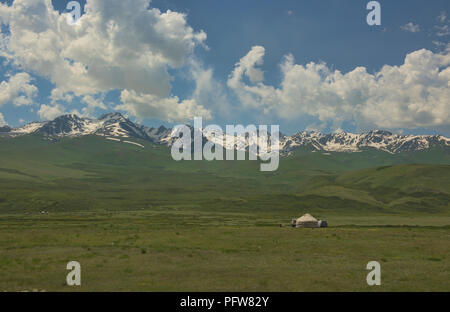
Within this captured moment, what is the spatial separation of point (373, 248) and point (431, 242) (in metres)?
14.6

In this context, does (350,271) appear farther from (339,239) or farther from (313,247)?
(339,239)

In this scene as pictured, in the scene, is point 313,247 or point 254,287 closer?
point 254,287

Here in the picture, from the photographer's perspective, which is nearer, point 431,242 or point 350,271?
point 350,271

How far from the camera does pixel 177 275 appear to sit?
119 ft

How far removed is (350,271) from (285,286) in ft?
33.0

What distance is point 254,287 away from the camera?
31.4m
